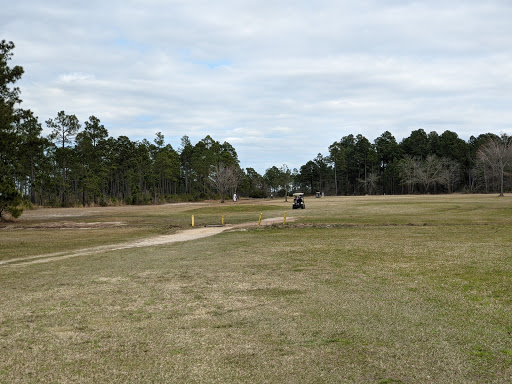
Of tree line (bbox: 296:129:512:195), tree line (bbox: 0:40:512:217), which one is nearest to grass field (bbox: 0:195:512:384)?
tree line (bbox: 0:40:512:217)

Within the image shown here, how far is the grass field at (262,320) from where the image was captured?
4.52 metres

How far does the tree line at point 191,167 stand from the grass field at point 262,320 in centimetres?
2431

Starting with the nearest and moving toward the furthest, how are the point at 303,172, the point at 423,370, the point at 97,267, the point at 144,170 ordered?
the point at 423,370, the point at 97,267, the point at 144,170, the point at 303,172

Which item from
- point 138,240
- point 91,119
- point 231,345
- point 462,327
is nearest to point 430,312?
point 462,327

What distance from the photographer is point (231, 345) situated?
525 centimetres

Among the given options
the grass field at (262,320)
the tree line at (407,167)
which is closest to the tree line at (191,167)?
the tree line at (407,167)

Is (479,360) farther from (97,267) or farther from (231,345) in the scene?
(97,267)

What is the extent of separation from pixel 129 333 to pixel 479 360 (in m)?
4.33

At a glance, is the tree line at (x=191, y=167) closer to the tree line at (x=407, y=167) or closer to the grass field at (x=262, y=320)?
the tree line at (x=407, y=167)

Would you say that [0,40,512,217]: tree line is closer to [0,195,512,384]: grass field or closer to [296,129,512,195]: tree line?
[296,129,512,195]: tree line

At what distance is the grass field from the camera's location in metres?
4.52

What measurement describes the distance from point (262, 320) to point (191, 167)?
114m

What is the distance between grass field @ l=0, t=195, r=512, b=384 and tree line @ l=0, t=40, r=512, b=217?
24.3 meters

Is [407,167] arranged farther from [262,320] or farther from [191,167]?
[262,320]
